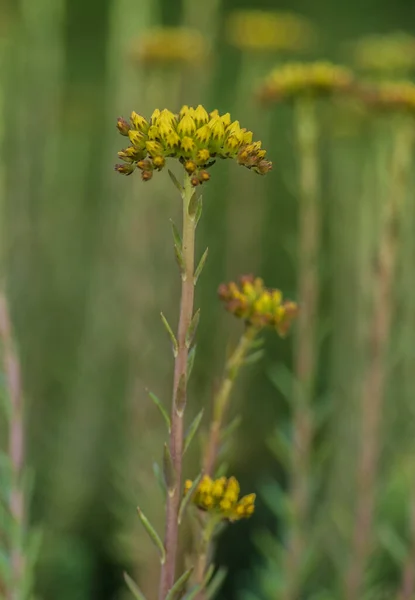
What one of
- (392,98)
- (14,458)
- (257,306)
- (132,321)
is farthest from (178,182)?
(132,321)

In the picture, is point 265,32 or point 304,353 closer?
point 304,353

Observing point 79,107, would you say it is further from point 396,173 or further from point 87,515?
point 396,173

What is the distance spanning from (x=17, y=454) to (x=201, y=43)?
27.9 inches

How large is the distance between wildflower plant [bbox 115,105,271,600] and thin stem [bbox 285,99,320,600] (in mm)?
382

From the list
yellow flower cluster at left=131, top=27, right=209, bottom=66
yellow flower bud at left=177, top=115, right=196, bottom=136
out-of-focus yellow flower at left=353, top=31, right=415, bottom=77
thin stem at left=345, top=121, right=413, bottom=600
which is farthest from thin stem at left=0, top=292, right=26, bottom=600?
out-of-focus yellow flower at left=353, top=31, right=415, bottom=77

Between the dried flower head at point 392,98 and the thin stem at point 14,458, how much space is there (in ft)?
1.36

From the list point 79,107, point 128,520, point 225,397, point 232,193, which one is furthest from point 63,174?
point 225,397

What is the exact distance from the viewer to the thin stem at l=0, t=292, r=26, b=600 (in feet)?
1.78

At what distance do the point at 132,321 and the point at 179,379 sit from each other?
0.82 meters

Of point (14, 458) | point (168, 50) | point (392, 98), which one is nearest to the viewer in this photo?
point (14, 458)

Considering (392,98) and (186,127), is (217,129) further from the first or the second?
(392,98)

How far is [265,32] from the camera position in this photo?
3.98 feet

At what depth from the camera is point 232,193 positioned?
144 cm

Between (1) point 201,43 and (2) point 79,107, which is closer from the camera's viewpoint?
(1) point 201,43
